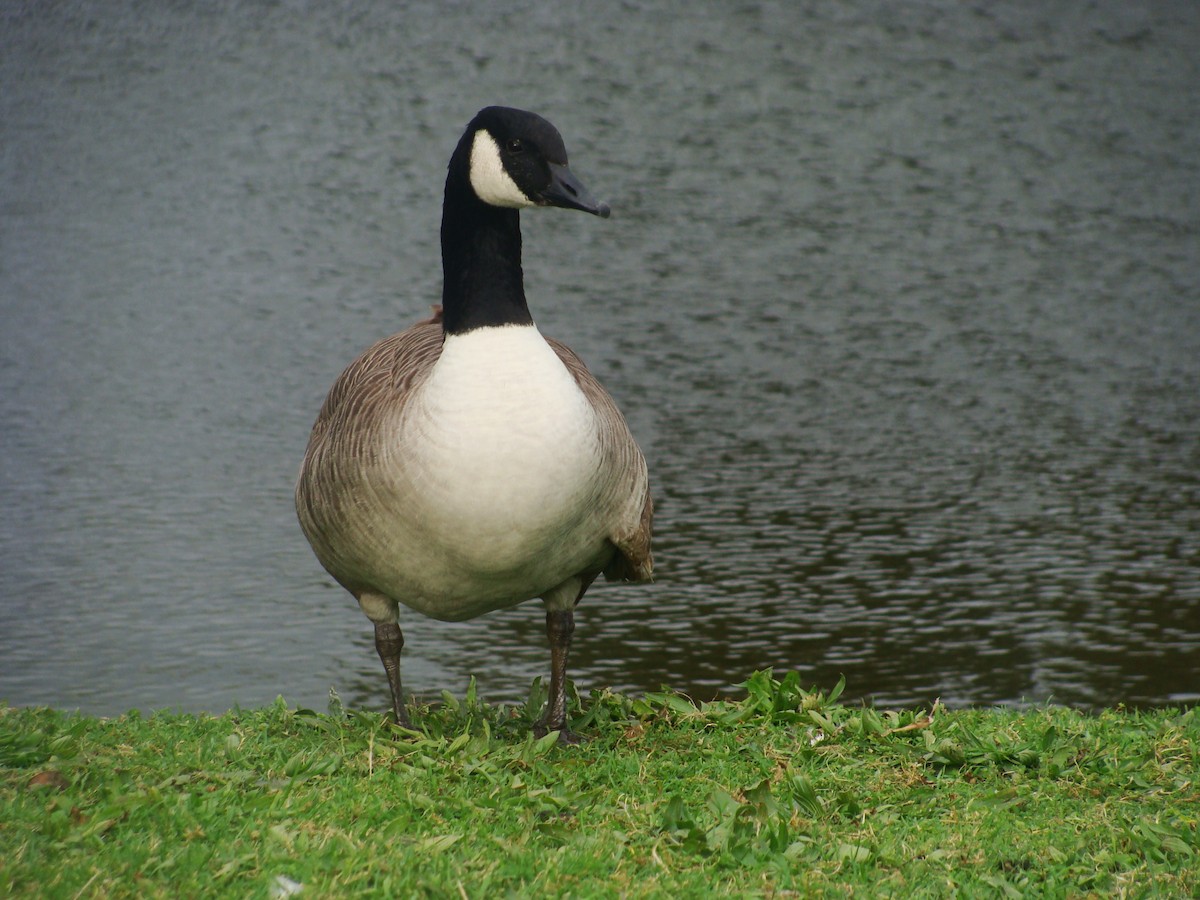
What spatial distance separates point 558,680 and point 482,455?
1.08m

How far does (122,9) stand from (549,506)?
17206 mm

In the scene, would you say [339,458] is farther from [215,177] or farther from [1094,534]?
[215,177]

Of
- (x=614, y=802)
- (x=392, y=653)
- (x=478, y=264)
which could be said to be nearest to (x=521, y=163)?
(x=478, y=264)

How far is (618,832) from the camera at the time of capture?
12.4 ft

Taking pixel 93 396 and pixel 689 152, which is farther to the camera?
pixel 689 152

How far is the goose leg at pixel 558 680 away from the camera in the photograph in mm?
4684

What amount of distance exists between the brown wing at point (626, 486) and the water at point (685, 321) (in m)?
1.70

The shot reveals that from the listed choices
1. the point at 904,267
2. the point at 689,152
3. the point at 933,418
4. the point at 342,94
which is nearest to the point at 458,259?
the point at 933,418

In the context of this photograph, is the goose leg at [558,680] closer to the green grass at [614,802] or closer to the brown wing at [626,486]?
the green grass at [614,802]

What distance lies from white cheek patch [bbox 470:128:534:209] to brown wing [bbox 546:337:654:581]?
58 centimetres

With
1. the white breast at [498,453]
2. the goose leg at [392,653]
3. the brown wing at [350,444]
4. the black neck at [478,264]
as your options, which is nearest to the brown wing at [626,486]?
the white breast at [498,453]

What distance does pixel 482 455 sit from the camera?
13.0 ft

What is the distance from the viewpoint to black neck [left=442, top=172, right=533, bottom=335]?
13.9 feet

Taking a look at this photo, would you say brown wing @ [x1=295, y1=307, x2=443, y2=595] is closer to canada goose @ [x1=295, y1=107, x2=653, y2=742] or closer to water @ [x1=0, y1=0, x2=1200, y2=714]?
canada goose @ [x1=295, y1=107, x2=653, y2=742]
